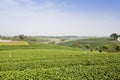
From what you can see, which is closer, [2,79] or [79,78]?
[2,79]

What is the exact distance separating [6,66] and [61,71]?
25.8 feet

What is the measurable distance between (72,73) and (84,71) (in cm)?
170

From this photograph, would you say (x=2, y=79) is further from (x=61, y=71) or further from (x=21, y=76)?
(x=61, y=71)

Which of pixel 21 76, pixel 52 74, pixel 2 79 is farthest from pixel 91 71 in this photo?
pixel 2 79

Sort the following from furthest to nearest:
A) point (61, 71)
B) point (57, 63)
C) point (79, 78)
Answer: point (57, 63)
point (61, 71)
point (79, 78)

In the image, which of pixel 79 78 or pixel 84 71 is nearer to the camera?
pixel 79 78

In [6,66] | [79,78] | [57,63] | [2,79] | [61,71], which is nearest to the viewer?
[2,79]

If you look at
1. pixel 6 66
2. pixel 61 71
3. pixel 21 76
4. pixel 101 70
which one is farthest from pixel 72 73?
pixel 6 66

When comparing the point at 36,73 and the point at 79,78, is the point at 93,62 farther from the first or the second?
the point at 36,73

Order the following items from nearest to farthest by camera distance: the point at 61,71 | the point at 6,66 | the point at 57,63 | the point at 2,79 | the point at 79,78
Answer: the point at 2,79 → the point at 79,78 → the point at 61,71 → the point at 6,66 → the point at 57,63

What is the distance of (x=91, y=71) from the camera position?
2291cm

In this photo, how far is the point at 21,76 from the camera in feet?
65.4

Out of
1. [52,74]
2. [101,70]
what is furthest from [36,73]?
[101,70]

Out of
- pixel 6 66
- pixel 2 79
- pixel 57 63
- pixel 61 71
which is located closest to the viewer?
pixel 2 79
